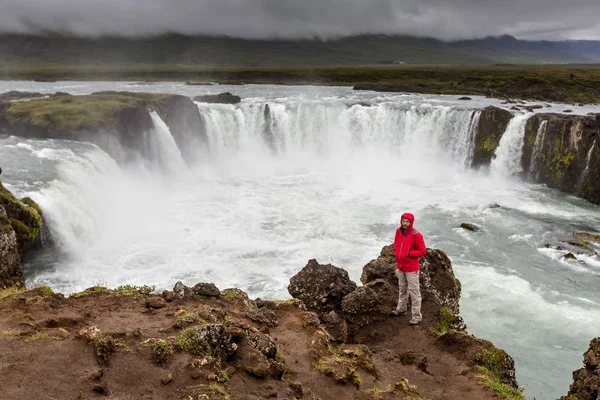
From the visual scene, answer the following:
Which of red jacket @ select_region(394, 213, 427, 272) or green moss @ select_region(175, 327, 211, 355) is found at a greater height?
red jacket @ select_region(394, 213, 427, 272)

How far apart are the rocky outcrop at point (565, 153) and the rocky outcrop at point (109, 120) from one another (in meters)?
28.5

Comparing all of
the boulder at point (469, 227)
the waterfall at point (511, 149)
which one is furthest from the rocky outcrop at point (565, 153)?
the boulder at point (469, 227)

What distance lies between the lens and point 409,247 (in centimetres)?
965

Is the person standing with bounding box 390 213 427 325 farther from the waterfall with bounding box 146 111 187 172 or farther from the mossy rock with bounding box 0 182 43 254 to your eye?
the waterfall with bounding box 146 111 187 172

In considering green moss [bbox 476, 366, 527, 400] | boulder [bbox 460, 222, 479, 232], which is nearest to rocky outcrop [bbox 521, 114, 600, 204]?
boulder [bbox 460, 222, 479, 232]

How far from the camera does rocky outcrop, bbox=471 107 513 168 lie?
38.1 m

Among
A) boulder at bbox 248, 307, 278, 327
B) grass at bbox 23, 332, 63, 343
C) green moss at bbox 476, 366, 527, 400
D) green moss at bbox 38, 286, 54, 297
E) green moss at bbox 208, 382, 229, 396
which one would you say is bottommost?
green moss at bbox 476, 366, 527, 400

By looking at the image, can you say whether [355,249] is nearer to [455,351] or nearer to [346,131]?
[455,351]

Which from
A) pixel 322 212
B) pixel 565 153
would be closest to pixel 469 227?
pixel 322 212

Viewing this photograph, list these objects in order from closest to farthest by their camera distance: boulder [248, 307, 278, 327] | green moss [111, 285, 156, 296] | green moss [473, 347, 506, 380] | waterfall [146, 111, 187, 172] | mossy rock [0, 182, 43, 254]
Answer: green moss [473, 347, 506, 380]
boulder [248, 307, 278, 327]
green moss [111, 285, 156, 296]
mossy rock [0, 182, 43, 254]
waterfall [146, 111, 187, 172]

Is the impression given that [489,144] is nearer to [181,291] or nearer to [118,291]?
[181,291]

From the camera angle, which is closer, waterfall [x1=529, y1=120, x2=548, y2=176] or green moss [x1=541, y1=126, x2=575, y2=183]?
green moss [x1=541, y1=126, x2=575, y2=183]

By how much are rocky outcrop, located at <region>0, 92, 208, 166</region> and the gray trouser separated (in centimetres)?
2670

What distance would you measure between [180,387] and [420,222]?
855 inches
